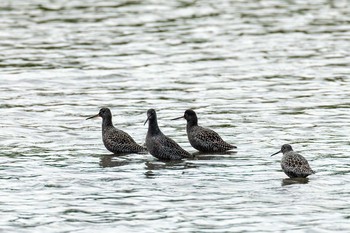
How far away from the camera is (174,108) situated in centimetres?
2667

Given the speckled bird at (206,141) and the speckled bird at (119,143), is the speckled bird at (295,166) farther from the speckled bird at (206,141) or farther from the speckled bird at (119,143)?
the speckled bird at (119,143)

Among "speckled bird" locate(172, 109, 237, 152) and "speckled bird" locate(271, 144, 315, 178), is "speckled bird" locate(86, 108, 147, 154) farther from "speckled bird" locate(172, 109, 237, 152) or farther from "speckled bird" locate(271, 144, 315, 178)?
"speckled bird" locate(271, 144, 315, 178)

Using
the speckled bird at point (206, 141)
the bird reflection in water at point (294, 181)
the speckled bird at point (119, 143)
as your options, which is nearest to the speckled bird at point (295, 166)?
the bird reflection in water at point (294, 181)

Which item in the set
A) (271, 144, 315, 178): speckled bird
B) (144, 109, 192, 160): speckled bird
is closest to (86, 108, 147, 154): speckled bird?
(144, 109, 192, 160): speckled bird

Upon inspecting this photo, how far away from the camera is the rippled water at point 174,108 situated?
16.6 metres

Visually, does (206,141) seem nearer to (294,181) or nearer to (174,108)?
(294,181)

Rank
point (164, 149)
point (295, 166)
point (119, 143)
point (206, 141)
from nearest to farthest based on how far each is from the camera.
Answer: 1. point (295, 166)
2. point (164, 149)
3. point (119, 143)
4. point (206, 141)

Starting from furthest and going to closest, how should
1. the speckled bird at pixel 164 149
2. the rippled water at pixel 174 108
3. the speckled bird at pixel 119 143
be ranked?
the speckled bird at pixel 119 143
the speckled bird at pixel 164 149
the rippled water at pixel 174 108

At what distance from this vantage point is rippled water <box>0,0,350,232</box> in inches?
654

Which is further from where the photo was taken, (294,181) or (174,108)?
(174,108)

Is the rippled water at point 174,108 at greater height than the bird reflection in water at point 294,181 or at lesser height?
greater

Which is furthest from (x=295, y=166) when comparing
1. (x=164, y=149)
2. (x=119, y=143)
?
(x=119, y=143)

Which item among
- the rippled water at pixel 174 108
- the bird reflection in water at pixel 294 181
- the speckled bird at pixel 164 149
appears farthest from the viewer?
the speckled bird at pixel 164 149

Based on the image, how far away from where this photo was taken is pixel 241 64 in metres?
33.4
